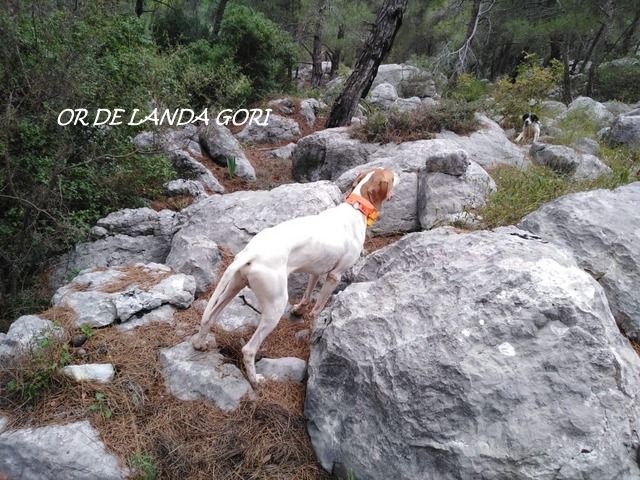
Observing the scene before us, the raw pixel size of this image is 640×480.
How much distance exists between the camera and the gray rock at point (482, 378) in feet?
7.02

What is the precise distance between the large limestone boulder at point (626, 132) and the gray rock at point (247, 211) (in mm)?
Answer: 8534

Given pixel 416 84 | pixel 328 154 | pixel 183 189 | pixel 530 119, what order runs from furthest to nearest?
pixel 416 84
pixel 530 119
pixel 328 154
pixel 183 189

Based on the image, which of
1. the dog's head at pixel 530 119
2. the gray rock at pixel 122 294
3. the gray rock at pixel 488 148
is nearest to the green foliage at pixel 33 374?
the gray rock at pixel 122 294

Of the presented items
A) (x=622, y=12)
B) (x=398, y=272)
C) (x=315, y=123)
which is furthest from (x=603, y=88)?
(x=398, y=272)

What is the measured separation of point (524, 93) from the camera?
35.4ft

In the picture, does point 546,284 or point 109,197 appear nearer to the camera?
point 546,284

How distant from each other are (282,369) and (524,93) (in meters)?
10.6

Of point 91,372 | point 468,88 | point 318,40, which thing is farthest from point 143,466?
point 318,40

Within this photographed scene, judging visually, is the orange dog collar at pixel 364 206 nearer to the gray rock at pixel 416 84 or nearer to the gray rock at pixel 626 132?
the gray rock at pixel 626 132

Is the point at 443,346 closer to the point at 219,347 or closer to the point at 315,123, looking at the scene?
the point at 219,347

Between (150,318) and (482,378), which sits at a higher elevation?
(482,378)

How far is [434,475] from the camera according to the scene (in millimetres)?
2248

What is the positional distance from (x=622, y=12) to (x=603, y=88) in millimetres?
2945

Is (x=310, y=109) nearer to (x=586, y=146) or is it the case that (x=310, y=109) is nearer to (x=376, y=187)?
(x=586, y=146)
